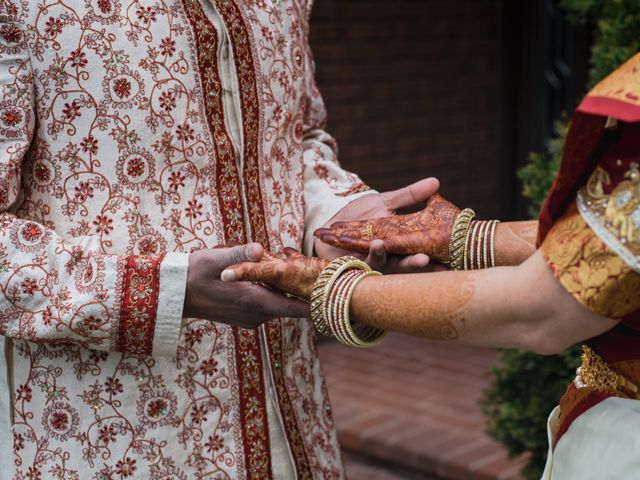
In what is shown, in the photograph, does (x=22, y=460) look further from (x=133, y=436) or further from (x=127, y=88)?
(x=127, y=88)

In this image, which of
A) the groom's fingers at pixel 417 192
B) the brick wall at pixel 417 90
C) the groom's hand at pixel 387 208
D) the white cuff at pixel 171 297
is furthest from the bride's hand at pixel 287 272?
the brick wall at pixel 417 90

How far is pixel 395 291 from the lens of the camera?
6.24 feet

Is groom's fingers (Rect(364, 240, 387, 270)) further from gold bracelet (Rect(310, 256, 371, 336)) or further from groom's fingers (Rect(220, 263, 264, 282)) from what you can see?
groom's fingers (Rect(220, 263, 264, 282))

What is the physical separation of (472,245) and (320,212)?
0.42m

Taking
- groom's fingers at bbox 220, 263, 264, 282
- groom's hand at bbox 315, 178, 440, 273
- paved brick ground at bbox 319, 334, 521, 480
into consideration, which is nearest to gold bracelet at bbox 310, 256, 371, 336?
groom's fingers at bbox 220, 263, 264, 282

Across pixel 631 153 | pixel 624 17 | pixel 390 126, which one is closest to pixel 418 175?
pixel 390 126

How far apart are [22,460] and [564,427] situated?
3.88 ft

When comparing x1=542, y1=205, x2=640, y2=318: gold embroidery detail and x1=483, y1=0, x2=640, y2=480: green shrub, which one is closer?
x1=542, y1=205, x2=640, y2=318: gold embroidery detail

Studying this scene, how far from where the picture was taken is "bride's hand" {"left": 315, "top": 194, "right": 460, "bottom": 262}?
2293 millimetres

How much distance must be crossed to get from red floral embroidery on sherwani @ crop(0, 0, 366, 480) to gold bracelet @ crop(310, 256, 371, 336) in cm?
30

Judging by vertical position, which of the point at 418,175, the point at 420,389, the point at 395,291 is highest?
the point at 395,291

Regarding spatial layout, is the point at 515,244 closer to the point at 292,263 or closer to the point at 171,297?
the point at 292,263

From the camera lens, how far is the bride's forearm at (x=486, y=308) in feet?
5.64

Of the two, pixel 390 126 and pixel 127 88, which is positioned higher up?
pixel 127 88
